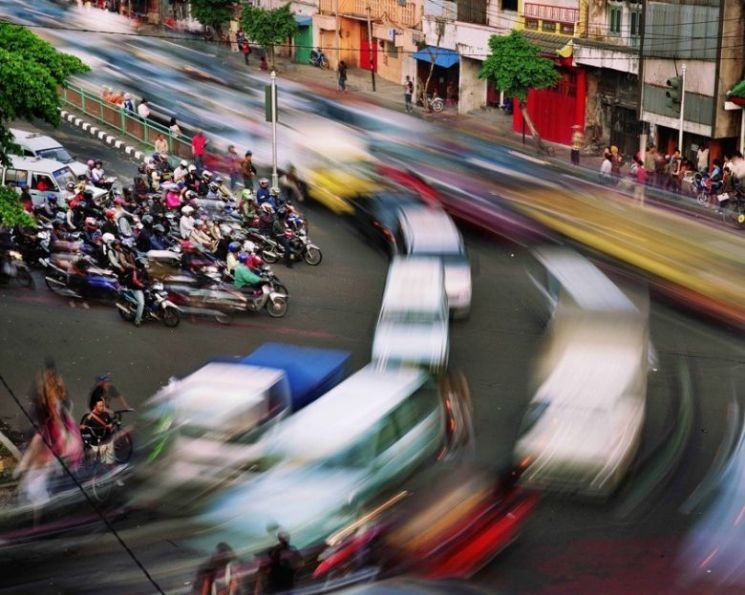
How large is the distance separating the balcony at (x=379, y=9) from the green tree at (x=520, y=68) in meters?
10.7

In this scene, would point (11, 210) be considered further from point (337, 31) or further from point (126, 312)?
point (337, 31)

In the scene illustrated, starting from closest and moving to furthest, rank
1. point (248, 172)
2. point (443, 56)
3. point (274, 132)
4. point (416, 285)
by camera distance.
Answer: point (416, 285) → point (274, 132) → point (248, 172) → point (443, 56)

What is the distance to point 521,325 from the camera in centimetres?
2519

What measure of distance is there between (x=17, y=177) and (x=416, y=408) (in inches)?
646

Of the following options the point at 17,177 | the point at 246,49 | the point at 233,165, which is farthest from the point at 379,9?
the point at 17,177

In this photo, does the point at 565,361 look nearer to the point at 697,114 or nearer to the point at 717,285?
the point at 717,285

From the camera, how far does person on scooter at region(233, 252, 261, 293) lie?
25625 mm

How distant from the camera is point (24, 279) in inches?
1062

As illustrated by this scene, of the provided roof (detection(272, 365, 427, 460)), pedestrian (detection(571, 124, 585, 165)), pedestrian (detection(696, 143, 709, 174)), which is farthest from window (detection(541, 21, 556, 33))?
roof (detection(272, 365, 427, 460))

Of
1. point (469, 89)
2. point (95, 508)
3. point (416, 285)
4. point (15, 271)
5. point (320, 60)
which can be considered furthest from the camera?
point (320, 60)

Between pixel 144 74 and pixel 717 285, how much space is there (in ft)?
103

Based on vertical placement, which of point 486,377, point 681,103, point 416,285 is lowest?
point 486,377

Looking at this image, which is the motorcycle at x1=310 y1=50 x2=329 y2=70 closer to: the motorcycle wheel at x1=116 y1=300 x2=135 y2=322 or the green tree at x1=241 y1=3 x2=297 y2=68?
the green tree at x1=241 y1=3 x2=297 y2=68

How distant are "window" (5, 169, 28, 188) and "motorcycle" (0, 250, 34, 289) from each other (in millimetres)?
5545
